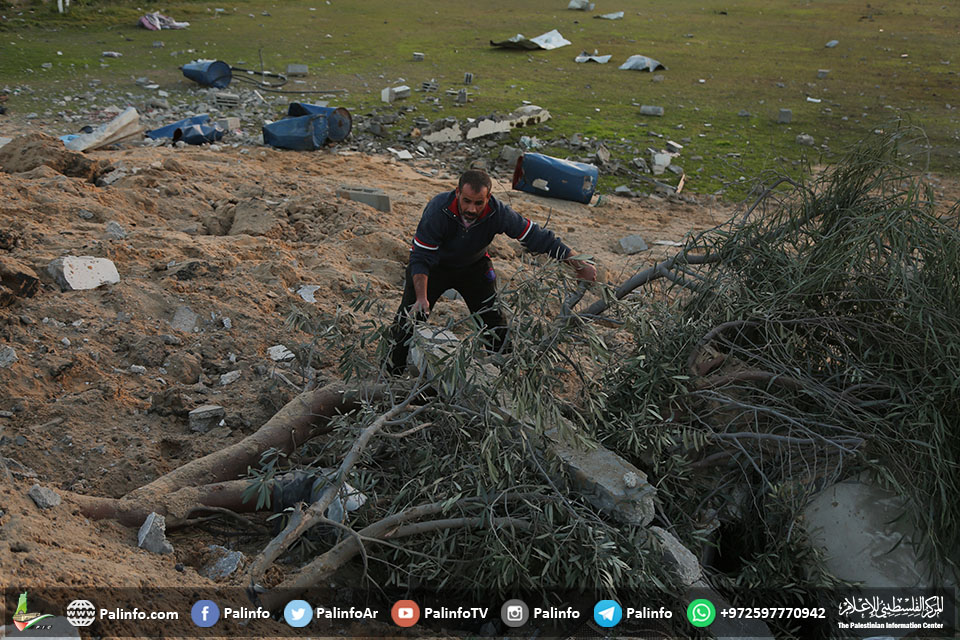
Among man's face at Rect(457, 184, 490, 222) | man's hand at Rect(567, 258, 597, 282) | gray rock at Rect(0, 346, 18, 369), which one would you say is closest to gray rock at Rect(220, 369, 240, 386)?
gray rock at Rect(0, 346, 18, 369)

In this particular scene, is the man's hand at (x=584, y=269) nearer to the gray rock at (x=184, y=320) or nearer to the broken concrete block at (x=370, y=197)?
the gray rock at (x=184, y=320)

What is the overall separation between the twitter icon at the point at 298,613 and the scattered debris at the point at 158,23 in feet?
45.7

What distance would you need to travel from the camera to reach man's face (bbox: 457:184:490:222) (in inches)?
147

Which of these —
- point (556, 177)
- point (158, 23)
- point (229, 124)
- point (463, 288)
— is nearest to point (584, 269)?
point (463, 288)

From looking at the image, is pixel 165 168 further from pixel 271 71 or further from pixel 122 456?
pixel 271 71

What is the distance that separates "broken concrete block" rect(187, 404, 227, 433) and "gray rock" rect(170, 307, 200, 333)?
0.81m

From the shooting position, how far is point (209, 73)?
1045 centimetres

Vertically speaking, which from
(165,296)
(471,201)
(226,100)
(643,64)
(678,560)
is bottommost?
(226,100)

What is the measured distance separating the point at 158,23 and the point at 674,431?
14.1m

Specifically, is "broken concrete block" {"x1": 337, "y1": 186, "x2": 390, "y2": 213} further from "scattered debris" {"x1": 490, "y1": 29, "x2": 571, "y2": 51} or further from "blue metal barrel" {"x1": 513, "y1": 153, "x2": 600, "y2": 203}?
"scattered debris" {"x1": 490, "y1": 29, "x2": 571, "y2": 51}

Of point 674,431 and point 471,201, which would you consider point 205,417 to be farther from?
point 674,431

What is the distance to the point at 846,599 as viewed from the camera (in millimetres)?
3010

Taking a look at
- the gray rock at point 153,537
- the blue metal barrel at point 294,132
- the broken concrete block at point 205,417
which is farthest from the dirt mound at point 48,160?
the gray rock at point 153,537

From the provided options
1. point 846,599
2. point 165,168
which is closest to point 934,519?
point 846,599
